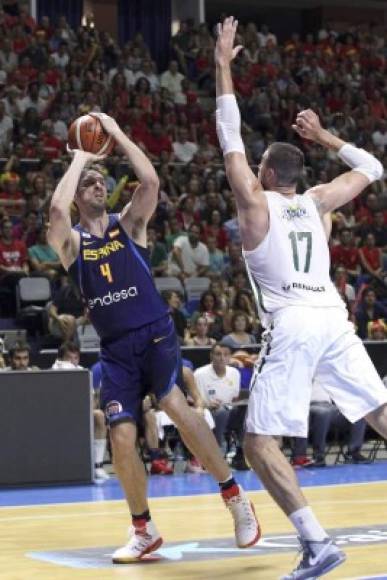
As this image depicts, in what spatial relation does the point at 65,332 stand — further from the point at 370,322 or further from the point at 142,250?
the point at 142,250

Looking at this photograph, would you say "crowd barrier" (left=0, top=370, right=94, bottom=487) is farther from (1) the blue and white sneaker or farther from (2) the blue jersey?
(1) the blue and white sneaker

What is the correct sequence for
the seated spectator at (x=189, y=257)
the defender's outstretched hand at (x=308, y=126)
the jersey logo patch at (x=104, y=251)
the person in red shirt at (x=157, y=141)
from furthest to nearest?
the person in red shirt at (x=157, y=141) → the seated spectator at (x=189, y=257) → the jersey logo patch at (x=104, y=251) → the defender's outstretched hand at (x=308, y=126)

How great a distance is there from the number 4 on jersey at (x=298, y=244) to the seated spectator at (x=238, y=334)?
30.3 ft

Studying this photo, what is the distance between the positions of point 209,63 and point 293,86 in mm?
1843

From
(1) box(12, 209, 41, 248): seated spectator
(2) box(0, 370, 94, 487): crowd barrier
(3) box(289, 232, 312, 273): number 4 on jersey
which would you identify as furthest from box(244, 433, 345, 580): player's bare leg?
(1) box(12, 209, 41, 248): seated spectator

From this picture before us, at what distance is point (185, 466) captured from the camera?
14.6 metres

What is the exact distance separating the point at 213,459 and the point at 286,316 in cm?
136

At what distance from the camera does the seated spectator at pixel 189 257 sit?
1878 cm

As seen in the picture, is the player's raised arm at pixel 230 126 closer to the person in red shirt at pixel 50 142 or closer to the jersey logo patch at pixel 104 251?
the jersey logo patch at pixel 104 251

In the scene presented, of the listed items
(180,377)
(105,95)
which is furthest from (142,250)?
(105,95)

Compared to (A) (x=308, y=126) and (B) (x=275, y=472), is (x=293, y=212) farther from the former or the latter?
(B) (x=275, y=472)

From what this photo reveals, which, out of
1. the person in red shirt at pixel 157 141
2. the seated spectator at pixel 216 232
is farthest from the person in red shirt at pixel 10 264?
the person in red shirt at pixel 157 141

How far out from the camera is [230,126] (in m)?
6.64

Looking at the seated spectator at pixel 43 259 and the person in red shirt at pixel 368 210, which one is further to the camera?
the person in red shirt at pixel 368 210
